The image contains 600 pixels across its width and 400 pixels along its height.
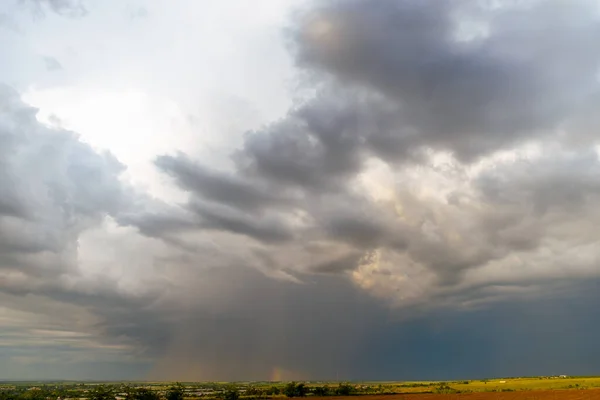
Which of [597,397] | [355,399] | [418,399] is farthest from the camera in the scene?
[355,399]

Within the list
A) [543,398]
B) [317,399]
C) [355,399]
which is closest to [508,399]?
[543,398]

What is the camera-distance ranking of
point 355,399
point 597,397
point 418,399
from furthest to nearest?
point 355,399, point 418,399, point 597,397

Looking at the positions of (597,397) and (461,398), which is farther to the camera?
(461,398)

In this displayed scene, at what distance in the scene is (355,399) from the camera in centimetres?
19562

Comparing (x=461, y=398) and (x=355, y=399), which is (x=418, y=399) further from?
(x=355, y=399)

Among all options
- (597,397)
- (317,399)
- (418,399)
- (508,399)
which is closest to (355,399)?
(317,399)

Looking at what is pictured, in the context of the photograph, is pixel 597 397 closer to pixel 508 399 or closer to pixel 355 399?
pixel 508 399

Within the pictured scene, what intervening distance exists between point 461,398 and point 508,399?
21.7 meters

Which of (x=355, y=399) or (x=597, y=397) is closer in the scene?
(x=597, y=397)

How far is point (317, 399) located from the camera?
199m

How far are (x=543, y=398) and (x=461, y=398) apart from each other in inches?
1182

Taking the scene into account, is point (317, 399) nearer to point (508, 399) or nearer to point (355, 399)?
point (355, 399)

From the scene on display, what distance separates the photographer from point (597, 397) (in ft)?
504

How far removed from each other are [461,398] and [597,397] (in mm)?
46412
